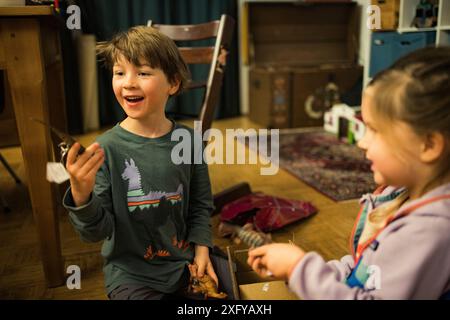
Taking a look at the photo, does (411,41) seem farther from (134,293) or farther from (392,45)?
(134,293)

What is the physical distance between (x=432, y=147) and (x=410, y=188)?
0.27 feet

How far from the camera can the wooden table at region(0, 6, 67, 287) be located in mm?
964

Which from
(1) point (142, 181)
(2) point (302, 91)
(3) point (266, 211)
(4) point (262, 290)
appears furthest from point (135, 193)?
(2) point (302, 91)

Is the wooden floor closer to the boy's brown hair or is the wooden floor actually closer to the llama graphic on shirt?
the llama graphic on shirt

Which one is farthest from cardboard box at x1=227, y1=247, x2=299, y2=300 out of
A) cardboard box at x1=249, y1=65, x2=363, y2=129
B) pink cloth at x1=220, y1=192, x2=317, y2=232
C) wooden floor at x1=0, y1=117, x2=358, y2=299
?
cardboard box at x1=249, y1=65, x2=363, y2=129

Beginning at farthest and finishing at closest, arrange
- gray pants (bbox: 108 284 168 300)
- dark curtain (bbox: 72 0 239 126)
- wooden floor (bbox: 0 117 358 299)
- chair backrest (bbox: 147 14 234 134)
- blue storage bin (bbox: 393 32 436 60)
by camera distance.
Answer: dark curtain (bbox: 72 0 239 126)
blue storage bin (bbox: 393 32 436 60)
chair backrest (bbox: 147 14 234 134)
wooden floor (bbox: 0 117 358 299)
gray pants (bbox: 108 284 168 300)

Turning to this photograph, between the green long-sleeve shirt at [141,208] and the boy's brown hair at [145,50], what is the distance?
13 centimetres

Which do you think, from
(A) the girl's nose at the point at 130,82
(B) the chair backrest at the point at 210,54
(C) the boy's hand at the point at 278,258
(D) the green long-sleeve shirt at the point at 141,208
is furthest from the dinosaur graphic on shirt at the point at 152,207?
(B) the chair backrest at the point at 210,54

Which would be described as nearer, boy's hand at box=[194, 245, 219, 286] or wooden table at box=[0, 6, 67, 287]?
boy's hand at box=[194, 245, 219, 286]

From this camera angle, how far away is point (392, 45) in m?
2.24

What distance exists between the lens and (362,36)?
336 centimetres

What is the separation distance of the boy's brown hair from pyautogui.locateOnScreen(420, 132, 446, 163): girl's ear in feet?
1.63

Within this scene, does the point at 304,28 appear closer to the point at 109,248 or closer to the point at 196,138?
the point at 196,138
